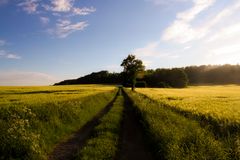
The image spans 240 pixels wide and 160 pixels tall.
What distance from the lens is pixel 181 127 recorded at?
15750 millimetres

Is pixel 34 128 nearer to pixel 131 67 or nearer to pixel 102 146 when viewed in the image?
pixel 102 146

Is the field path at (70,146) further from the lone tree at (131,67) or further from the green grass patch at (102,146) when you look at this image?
the lone tree at (131,67)

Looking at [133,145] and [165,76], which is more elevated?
[165,76]

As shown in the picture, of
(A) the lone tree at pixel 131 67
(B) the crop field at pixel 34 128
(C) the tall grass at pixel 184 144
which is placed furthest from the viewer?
(A) the lone tree at pixel 131 67

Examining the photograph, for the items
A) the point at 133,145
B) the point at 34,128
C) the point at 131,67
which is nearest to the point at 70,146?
the point at 34,128

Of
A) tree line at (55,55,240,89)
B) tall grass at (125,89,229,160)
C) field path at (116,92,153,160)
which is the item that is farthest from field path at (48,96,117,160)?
tree line at (55,55,240,89)

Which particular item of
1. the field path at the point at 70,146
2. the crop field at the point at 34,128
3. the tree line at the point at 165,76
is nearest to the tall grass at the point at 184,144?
the field path at the point at 70,146

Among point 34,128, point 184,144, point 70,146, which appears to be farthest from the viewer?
point 34,128

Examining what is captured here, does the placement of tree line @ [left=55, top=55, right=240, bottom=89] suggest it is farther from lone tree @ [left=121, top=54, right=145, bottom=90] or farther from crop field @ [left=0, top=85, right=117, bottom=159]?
crop field @ [left=0, top=85, right=117, bottom=159]

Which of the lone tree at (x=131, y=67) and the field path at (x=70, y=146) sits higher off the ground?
the lone tree at (x=131, y=67)

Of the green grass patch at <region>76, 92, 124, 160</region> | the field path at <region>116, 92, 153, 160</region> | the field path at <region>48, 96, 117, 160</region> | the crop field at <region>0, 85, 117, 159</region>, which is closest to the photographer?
the green grass patch at <region>76, 92, 124, 160</region>

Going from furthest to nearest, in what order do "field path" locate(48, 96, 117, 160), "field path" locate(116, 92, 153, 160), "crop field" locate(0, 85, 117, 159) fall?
"field path" locate(48, 96, 117, 160), "crop field" locate(0, 85, 117, 159), "field path" locate(116, 92, 153, 160)

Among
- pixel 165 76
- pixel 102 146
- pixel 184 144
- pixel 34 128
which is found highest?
pixel 165 76

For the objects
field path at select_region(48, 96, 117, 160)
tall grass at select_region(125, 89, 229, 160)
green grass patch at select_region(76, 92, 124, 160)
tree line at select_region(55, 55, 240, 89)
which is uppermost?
tree line at select_region(55, 55, 240, 89)
